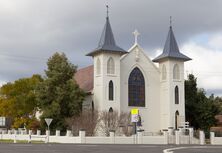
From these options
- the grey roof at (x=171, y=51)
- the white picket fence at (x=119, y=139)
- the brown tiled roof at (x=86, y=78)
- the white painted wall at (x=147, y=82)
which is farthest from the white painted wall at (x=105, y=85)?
the white picket fence at (x=119, y=139)

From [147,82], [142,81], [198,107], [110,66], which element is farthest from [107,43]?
[198,107]

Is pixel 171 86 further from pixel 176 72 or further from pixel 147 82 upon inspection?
pixel 147 82

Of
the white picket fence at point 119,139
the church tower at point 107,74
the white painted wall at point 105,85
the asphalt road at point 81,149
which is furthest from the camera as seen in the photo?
the church tower at point 107,74

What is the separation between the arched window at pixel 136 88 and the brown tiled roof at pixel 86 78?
5793 millimetres

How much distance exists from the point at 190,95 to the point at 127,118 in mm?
16036

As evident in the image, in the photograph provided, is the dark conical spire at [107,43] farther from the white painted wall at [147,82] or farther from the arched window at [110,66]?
the white painted wall at [147,82]

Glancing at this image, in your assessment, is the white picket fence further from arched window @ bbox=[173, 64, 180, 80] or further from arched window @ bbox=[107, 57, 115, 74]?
arched window @ bbox=[107, 57, 115, 74]

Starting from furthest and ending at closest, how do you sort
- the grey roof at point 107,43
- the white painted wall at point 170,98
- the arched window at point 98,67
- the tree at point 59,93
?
the white painted wall at point 170,98, the arched window at point 98,67, the grey roof at point 107,43, the tree at point 59,93

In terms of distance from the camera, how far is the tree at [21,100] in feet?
214

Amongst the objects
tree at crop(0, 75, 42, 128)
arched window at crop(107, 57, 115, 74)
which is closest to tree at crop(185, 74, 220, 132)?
arched window at crop(107, 57, 115, 74)

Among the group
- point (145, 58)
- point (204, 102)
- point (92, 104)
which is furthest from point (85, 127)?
point (204, 102)

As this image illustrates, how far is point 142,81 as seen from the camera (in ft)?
206

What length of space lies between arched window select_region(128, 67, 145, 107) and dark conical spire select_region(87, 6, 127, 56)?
4531mm

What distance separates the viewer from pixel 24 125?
67.3m
